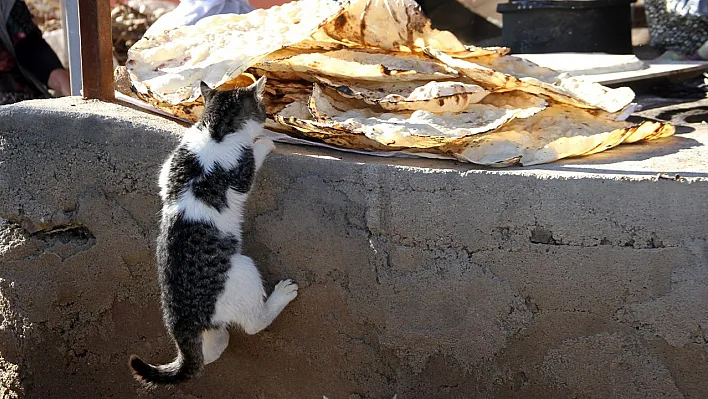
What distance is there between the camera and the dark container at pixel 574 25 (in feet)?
17.0

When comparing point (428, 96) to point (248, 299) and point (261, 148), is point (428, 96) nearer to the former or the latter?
point (261, 148)

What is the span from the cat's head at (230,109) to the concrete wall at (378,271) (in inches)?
6.0

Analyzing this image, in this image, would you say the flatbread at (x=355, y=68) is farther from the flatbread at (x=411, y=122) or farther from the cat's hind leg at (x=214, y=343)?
the cat's hind leg at (x=214, y=343)

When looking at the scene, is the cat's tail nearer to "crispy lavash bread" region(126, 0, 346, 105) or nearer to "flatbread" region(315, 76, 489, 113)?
"crispy lavash bread" region(126, 0, 346, 105)

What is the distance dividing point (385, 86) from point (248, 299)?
1.01m

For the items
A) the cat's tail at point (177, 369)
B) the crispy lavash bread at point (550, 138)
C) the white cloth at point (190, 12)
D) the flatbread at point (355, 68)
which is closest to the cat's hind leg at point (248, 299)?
the cat's tail at point (177, 369)

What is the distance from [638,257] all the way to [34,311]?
6.60 ft

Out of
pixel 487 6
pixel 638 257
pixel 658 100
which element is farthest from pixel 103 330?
pixel 487 6

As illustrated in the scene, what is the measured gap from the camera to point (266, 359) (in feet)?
8.70

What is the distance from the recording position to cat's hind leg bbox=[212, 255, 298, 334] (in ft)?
7.79

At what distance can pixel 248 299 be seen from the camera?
2.40m

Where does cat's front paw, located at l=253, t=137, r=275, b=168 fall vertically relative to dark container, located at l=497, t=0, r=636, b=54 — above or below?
above

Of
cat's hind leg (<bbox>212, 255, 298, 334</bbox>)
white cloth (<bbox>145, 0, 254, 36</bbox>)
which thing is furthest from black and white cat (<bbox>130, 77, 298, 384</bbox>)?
white cloth (<bbox>145, 0, 254, 36</bbox>)

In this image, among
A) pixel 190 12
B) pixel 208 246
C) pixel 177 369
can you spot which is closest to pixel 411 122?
pixel 208 246
